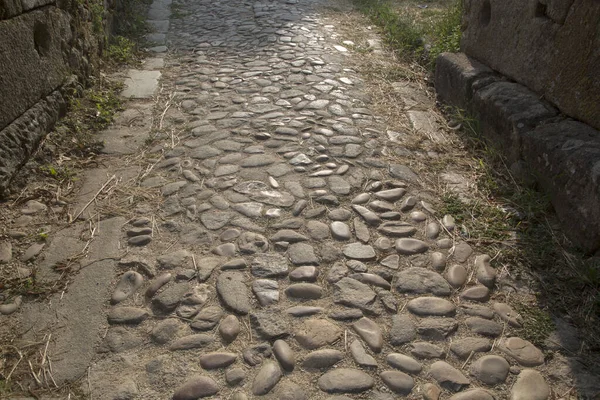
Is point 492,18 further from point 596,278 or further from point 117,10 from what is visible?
point 117,10

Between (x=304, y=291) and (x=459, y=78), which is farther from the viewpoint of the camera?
(x=459, y=78)

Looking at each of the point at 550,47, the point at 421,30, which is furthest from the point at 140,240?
the point at 421,30

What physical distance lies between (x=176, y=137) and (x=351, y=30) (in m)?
3.67

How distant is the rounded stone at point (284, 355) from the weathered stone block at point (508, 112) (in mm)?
2112

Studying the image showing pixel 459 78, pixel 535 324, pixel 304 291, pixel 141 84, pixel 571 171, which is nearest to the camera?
pixel 535 324

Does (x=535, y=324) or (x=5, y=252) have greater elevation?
(x=5, y=252)

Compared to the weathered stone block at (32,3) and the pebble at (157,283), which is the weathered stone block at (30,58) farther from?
the pebble at (157,283)

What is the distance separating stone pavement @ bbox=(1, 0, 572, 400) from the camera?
6.79ft

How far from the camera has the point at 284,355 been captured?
2.14 m

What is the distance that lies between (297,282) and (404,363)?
0.67 m

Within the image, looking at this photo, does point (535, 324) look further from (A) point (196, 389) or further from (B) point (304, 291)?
(A) point (196, 389)

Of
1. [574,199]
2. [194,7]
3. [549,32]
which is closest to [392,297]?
[574,199]

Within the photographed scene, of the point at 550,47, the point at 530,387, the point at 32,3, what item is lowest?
the point at 530,387

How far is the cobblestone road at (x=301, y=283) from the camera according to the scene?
2070 mm
